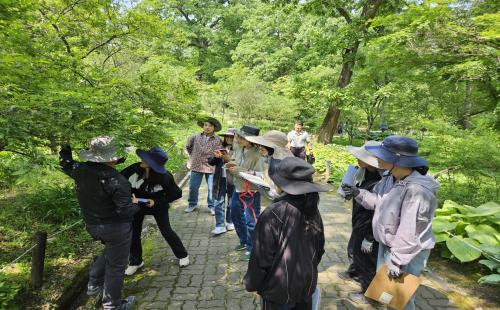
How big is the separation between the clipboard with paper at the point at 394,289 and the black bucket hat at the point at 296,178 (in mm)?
1173

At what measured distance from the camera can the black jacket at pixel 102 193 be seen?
294 centimetres

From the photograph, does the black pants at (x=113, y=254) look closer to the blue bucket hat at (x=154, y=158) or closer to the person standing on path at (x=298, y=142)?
the blue bucket hat at (x=154, y=158)

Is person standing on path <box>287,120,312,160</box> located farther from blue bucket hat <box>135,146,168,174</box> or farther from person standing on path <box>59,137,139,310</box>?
person standing on path <box>59,137,139,310</box>

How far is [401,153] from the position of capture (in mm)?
2785

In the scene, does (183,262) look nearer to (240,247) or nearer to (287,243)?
(240,247)

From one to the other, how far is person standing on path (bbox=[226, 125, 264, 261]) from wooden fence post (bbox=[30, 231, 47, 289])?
2294 mm

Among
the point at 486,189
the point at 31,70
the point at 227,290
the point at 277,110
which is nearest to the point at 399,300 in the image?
the point at 227,290

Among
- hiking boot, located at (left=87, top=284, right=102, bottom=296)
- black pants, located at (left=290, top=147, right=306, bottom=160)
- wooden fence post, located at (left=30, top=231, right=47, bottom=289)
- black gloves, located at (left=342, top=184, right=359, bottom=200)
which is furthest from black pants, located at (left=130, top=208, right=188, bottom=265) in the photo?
black pants, located at (left=290, top=147, right=306, bottom=160)

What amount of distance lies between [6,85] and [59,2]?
3.14 metres

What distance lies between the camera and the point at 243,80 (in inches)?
946

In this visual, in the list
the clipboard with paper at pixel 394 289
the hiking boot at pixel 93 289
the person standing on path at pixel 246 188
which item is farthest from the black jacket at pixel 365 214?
the hiking boot at pixel 93 289

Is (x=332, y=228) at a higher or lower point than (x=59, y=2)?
lower

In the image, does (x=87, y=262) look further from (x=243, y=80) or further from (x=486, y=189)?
(x=243, y=80)

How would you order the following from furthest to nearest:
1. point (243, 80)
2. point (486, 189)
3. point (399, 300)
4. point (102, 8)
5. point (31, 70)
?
point (243, 80) → point (486, 189) → point (102, 8) → point (31, 70) → point (399, 300)
